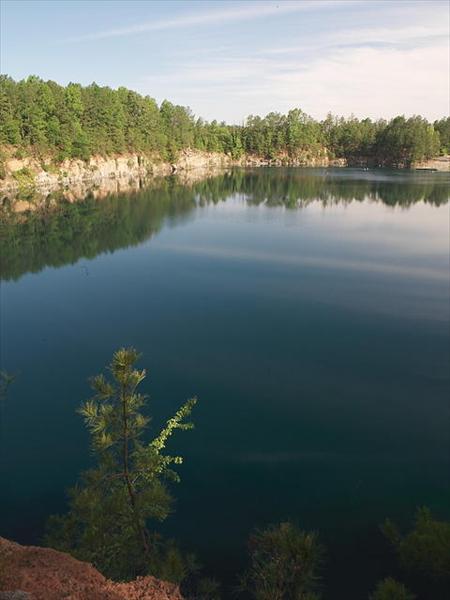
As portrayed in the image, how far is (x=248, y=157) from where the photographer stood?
18062 cm

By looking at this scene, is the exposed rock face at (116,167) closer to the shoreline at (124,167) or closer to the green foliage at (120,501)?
the shoreline at (124,167)

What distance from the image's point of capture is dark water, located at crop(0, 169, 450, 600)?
13.1m

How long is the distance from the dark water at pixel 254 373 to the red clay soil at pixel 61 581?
4026 mm

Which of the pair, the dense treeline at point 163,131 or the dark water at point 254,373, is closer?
the dark water at point 254,373

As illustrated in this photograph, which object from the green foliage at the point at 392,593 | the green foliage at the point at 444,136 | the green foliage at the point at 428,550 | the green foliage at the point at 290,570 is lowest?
the green foliage at the point at 428,550

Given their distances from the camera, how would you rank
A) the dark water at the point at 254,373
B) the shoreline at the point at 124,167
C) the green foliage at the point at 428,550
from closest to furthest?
the green foliage at the point at 428,550 < the dark water at the point at 254,373 < the shoreline at the point at 124,167

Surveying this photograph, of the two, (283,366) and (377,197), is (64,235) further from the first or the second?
(377,197)

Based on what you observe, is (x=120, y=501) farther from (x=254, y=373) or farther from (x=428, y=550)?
(x=254, y=373)

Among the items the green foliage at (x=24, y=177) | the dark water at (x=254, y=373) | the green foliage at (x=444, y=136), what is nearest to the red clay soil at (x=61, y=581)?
the dark water at (x=254, y=373)

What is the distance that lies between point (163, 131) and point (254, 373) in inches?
5553

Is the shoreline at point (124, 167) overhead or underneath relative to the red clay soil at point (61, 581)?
overhead

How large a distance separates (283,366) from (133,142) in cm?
11729

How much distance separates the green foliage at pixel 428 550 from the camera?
9086mm

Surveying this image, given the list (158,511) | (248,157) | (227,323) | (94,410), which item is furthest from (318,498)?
(248,157)
